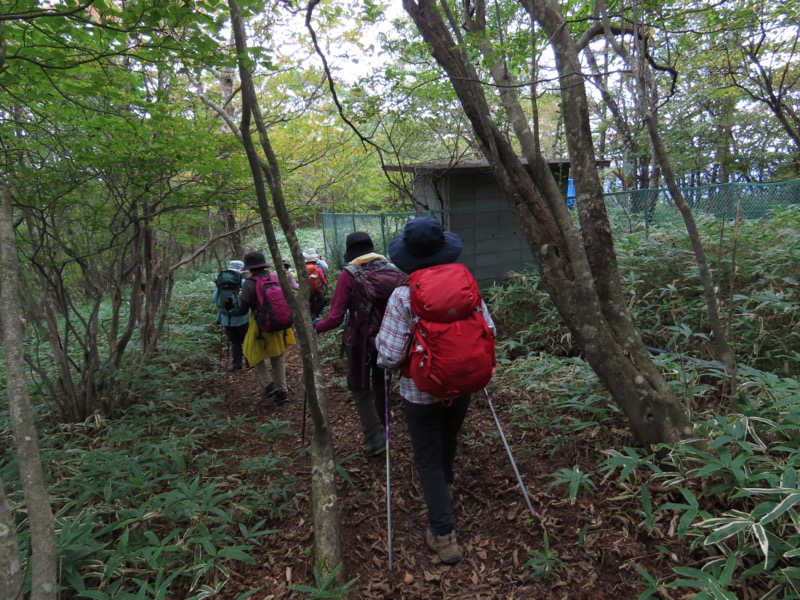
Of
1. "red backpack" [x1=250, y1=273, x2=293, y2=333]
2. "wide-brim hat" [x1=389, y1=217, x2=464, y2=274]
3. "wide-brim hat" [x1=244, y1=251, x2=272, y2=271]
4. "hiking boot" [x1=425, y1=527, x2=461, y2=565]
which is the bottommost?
"hiking boot" [x1=425, y1=527, x2=461, y2=565]

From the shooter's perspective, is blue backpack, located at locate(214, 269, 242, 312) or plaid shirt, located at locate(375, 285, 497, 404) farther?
blue backpack, located at locate(214, 269, 242, 312)

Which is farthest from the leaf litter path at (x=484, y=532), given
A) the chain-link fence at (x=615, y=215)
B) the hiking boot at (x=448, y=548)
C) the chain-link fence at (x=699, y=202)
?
the chain-link fence at (x=699, y=202)

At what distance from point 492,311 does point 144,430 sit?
14.8ft

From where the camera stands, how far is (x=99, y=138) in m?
3.58

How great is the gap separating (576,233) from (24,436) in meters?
2.91

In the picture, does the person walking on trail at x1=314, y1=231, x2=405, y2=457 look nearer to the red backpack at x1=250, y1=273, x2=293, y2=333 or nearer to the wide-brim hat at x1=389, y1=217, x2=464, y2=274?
the wide-brim hat at x1=389, y1=217, x2=464, y2=274

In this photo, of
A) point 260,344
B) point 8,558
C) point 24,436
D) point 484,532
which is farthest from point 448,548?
point 260,344

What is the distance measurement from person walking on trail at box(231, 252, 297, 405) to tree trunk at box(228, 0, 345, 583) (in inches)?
83.3

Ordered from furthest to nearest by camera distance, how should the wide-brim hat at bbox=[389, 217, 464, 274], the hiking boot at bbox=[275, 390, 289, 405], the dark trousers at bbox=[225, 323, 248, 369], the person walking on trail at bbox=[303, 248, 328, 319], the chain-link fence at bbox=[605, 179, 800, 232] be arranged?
the chain-link fence at bbox=[605, 179, 800, 232], the person walking on trail at bbox=[303, 248, 328, 319], the dark trousers at bbox=[225, 323, 248, 369], the hiking boot at bbox=[275, 390, 289, 405], the wide-brim hat at bbox=[389, 217, 464, 274]

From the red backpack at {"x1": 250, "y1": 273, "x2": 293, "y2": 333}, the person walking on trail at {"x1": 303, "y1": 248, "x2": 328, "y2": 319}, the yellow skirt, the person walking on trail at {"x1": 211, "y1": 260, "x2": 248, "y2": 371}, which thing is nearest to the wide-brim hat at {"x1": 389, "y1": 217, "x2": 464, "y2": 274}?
the red backpack at {"x1": 250, "y1": 273, "x2": 293, "y2": 333}

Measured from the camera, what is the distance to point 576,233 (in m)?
2.72

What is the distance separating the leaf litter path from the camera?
2.27 m

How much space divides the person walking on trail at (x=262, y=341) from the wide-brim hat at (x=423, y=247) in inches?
101

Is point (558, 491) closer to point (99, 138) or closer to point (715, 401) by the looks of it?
point (715, 401)
